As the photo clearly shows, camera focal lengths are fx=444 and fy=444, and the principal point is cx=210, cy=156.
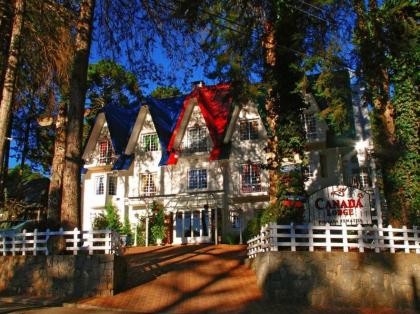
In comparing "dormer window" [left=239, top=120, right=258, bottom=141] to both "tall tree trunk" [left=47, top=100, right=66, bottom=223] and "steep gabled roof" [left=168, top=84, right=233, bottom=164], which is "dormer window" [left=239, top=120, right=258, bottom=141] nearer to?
"steep gabled roof" [left=168, top=84, right=233, bottom=164]

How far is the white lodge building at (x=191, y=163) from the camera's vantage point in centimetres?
2647

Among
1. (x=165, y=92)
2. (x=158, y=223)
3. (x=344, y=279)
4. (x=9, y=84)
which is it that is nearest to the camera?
(x=344, y=279)

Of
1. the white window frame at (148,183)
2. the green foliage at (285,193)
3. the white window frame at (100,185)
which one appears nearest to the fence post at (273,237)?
the green foliage at (285,193)

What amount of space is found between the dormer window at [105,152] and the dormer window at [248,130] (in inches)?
366

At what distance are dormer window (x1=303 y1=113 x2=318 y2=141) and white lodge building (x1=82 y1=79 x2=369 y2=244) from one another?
2.3 inches

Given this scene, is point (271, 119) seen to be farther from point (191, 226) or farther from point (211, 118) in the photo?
point (191, 226)

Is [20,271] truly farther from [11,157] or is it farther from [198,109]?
[11,157]

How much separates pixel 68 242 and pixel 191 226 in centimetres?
1437

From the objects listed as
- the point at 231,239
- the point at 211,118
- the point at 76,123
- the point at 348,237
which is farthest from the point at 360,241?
the point at 211,118

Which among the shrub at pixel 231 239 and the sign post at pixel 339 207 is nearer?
the sign post at pixel 339 207

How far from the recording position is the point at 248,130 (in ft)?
90.5

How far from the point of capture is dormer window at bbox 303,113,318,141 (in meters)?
26.2

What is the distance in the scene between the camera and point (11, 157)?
1324 inches

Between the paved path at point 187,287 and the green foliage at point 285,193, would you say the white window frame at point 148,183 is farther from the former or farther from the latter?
the green foliage at point 285,193
